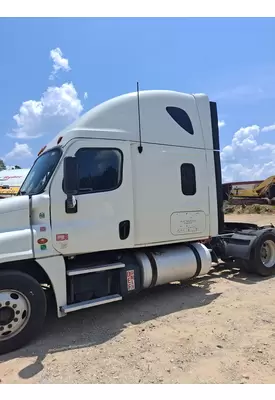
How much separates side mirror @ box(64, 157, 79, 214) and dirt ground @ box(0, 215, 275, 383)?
69.9 inches

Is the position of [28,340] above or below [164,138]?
below

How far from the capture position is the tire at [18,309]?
4148mm

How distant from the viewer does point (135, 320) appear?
16.6 feet

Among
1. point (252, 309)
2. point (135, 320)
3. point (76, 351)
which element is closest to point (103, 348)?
point (76, 351)

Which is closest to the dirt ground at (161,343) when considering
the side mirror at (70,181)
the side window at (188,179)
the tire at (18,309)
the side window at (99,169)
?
the tire at (18,309)

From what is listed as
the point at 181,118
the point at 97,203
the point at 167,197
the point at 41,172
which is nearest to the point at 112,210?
the point at 97,203

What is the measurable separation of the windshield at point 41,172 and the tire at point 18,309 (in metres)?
1.30

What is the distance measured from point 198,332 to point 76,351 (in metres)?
1.62

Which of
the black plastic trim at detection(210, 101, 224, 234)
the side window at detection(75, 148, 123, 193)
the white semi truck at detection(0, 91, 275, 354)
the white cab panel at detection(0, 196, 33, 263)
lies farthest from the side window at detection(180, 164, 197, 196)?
the white cab panel at detection(0, 196, 33, 263)

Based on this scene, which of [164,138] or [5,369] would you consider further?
[164,138]

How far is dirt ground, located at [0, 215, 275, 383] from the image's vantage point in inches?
138

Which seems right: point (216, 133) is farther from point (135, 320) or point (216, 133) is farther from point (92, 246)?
point (135, 320)

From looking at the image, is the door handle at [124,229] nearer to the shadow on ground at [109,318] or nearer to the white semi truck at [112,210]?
the white semi truck at [112,210]

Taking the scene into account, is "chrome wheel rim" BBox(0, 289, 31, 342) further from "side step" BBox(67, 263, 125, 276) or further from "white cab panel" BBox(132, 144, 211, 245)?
"white cab panel" BBox(132, 144, 211, 245)
